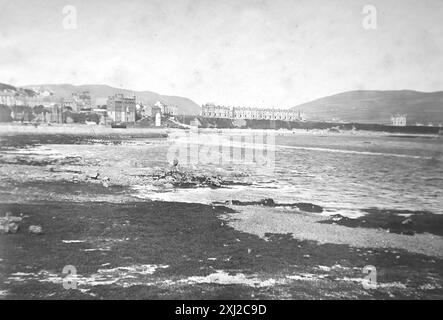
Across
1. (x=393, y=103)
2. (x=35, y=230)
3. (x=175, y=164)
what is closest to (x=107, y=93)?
(x=175, y=164)

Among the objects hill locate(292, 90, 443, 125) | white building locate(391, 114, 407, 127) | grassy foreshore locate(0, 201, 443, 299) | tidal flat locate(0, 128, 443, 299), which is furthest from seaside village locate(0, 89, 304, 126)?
grassy foreshore locate(0, 201, 443, 299)

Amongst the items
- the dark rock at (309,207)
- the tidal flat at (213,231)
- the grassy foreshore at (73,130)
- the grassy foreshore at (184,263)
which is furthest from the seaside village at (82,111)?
the grassy foreshore at (184,263)

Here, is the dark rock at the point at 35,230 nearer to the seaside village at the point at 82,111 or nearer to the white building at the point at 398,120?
the seaside village at the point at 82,111

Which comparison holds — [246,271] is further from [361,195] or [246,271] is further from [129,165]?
[129,165]

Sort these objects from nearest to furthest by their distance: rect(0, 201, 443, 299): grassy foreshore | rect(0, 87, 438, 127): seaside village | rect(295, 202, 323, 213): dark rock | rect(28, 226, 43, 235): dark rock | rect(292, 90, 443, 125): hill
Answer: rect(0, 201, 443, 299): grassy foreshore < rect(28, 226, 43, 235): dark rock < rect(295, 202, 323, 213): dark rock < rect(292, 90, 443, 125): hill < rect(0, 87, 438, 127): seaside village

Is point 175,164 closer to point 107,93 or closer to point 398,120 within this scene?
point 107,93

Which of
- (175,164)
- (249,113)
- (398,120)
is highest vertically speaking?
(249,113)

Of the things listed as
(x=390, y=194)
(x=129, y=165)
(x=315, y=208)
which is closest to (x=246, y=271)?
Answer: (x=315, y=208)

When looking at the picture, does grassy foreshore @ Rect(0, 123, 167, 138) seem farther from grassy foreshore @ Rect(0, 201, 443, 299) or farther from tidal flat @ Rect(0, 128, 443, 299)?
grassy foreshore @ Rect(0, 201, 443, 299)
